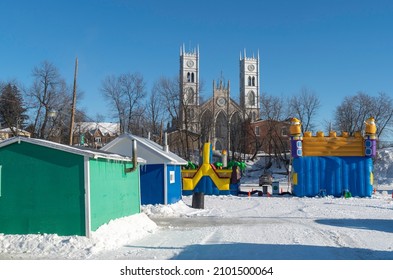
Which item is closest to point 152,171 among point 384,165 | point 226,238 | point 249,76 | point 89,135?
point 226,238

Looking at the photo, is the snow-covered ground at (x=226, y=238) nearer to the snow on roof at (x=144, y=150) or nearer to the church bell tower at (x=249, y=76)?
the snow on roof at (x=144, y=150)

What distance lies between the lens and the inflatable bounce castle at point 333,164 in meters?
28.1

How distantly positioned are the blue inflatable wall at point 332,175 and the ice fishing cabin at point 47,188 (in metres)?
18.9

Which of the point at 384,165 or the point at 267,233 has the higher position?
the point at 384,165

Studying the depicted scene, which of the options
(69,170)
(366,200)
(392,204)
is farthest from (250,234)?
(366,200)

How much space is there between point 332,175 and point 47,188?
2091 cm

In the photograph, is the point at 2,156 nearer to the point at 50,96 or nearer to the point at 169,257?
the point at 169,257

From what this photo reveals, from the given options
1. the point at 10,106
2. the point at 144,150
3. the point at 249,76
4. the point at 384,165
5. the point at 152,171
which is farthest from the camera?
the point at 249,76

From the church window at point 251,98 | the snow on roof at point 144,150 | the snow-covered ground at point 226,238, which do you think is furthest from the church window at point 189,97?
the snow-covered ground at point 226,238

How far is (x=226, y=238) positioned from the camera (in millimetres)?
12664

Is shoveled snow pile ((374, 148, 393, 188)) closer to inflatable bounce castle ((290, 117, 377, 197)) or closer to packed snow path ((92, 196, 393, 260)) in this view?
inflatable bounce castle ((290, 117, 377, 197))

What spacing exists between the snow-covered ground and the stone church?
35565 millimetres

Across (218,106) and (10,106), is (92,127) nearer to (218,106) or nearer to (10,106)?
(10,106)
